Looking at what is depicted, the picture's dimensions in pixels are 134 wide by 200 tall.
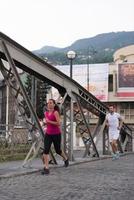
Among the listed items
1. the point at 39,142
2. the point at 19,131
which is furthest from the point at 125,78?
the point at 39,142

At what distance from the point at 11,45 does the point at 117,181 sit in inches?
177

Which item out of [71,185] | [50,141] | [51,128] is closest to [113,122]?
[51,128]

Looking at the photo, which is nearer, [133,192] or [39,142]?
[133,192]

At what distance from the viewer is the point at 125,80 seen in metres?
95.2

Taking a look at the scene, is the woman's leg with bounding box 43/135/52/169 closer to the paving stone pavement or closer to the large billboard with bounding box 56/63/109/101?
the paving stone pavement

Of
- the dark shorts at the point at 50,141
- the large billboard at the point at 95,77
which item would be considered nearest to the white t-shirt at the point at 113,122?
the dark shorts at the point at 50,141

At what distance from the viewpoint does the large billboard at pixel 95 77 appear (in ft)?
317

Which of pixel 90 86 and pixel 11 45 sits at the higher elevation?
pixel 90 86

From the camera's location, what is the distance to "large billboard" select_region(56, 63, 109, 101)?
96.6 metres

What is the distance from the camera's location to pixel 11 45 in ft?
42.7

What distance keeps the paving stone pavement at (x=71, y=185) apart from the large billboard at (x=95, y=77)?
8198cm

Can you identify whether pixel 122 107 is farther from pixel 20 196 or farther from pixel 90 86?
pixel 20 196

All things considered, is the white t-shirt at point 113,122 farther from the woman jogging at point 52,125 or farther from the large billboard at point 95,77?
the large billboard at point 95,77

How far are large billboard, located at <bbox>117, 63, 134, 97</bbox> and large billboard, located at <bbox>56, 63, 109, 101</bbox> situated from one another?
2.63 m
